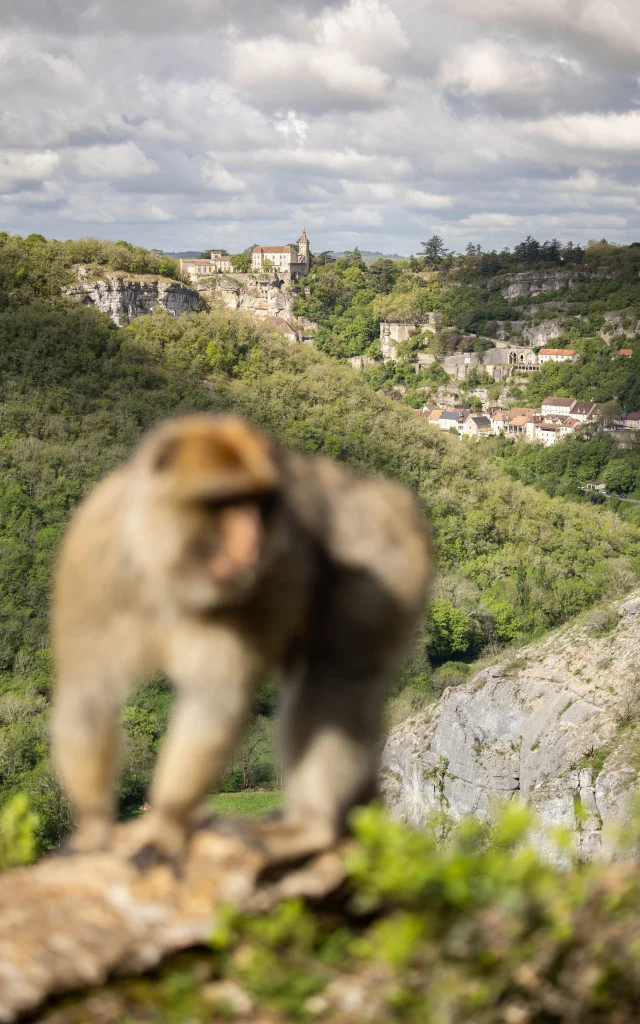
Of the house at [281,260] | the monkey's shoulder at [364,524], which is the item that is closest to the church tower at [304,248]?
the house at [281,260]

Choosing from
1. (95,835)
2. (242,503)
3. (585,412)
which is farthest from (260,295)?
(242,503)

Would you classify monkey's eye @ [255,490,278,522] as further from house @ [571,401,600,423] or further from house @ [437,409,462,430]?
house @ [437,409,462,430]

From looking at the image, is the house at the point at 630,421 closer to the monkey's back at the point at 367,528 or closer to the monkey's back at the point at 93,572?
the monkey's back at the point at 367,528

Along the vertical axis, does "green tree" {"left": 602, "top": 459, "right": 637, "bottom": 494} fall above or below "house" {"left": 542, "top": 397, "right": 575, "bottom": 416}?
below

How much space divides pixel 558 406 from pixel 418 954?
117348 mm

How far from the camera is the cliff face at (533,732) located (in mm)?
24703

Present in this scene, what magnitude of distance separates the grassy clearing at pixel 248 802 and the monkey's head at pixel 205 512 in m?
31.8

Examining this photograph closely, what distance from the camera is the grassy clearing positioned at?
3428cm

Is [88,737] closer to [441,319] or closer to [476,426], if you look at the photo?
[476,426]

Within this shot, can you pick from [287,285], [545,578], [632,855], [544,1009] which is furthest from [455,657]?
[287,285]

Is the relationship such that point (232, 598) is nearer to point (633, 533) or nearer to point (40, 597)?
point (40, 597)

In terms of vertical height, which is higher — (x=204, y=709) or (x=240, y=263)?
(x=240, y=263)

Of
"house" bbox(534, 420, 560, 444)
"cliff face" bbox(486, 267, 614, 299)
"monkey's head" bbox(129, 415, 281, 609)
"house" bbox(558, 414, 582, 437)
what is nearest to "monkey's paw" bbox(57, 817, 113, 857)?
"monkey's head" bbox(129, 415, 281, 609)

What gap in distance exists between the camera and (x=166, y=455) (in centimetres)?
335
